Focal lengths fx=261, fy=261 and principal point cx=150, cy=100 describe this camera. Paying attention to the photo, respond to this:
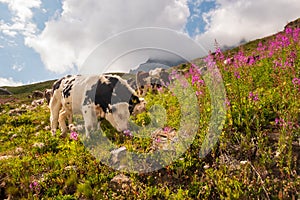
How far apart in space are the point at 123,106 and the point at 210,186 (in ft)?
15.9

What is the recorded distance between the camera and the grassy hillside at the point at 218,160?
15.4 feet

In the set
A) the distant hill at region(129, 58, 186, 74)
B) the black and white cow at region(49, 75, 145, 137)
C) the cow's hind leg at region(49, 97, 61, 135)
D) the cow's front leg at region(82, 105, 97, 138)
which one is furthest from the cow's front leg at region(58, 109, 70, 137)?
the distant hill at region(129, 58, 186, 74)

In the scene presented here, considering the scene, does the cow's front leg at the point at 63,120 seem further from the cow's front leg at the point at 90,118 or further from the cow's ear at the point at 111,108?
the cow's ear at the point at 111,108

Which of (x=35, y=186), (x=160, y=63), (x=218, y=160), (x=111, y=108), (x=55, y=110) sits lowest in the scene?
(x=35, y=186)

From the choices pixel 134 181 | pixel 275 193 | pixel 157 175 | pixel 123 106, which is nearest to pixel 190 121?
pixel 157 175

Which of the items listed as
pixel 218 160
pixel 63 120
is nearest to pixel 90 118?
→ pixel 63 120

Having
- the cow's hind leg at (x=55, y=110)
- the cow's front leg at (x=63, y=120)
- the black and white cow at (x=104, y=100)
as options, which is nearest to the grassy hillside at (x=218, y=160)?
the black and white cow at (x=104, y=100)

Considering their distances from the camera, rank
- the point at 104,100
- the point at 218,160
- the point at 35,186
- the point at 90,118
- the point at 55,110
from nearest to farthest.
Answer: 1. the point at 218,160
2. the point at 35,186
3. the point at 104,100
4. the point at 90,118
5. the point at 55,110

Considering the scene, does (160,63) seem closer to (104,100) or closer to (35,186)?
(104,100)

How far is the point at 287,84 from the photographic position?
6.20 m

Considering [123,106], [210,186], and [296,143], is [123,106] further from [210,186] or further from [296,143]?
[296,143]

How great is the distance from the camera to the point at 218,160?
212 inches

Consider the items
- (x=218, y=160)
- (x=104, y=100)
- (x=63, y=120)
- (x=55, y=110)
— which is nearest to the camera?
(x=218, y=160)

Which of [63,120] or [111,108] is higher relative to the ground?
[111,108]
